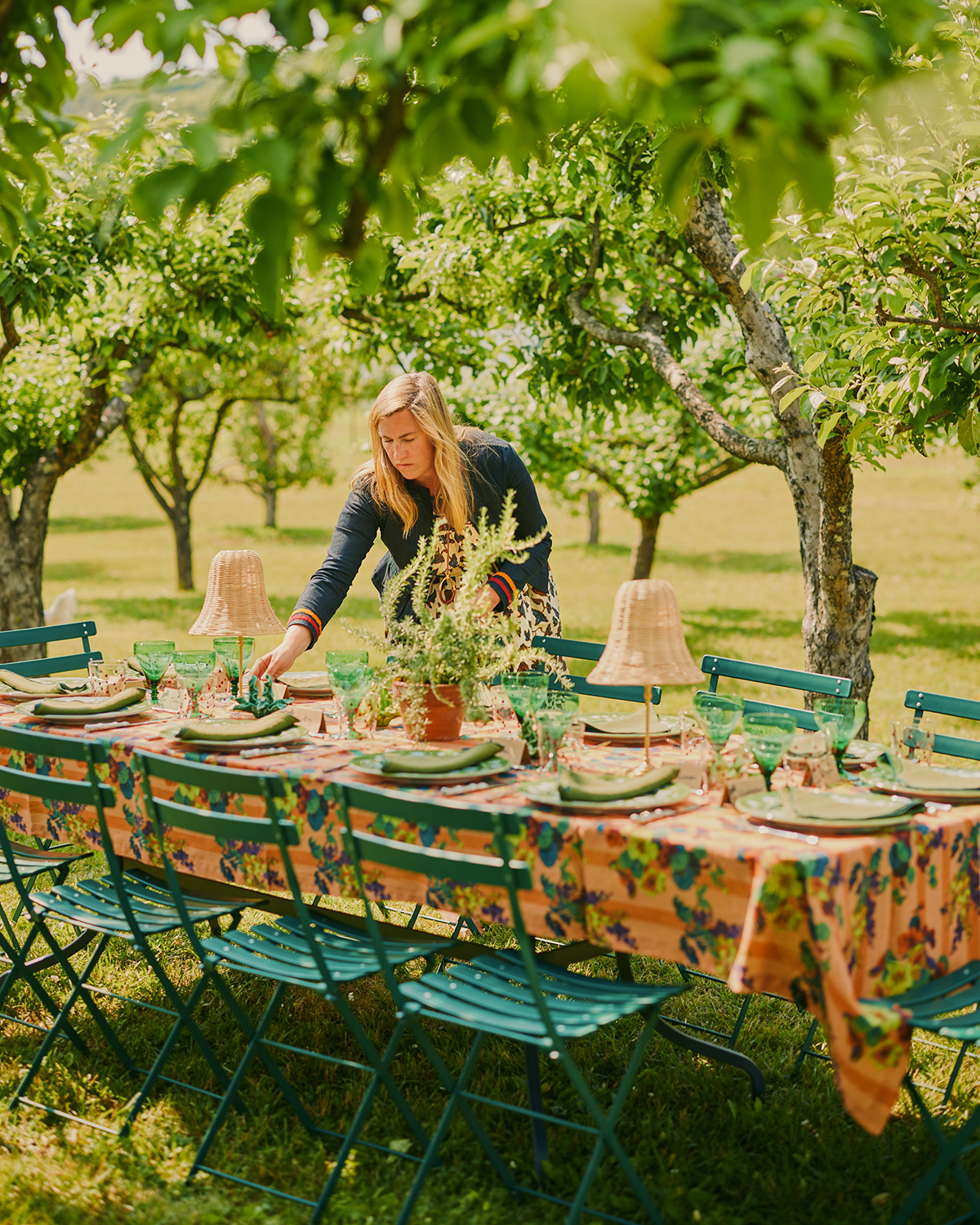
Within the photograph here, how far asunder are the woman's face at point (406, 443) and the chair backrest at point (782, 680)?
4.34 feet

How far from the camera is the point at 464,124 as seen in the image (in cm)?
211

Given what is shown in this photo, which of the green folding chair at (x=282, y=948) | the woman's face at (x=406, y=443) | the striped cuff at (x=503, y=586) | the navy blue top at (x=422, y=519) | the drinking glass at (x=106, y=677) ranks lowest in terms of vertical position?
the green folding chair at (x=282, y=948)

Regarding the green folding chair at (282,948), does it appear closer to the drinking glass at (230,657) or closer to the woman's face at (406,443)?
the drinking glass at (230,657)

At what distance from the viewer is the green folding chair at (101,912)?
3330 millimetres

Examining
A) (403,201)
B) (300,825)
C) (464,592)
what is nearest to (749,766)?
(464,592)

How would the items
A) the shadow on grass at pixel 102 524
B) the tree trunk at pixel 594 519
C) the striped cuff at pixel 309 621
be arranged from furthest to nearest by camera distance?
the shadow on grass at pixel 102 524 → the tree trunk at pixel 594 519 → the striped cuff at pixel 309 621

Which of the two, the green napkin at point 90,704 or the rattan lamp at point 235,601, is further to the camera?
the rattan lamp at point 235,601

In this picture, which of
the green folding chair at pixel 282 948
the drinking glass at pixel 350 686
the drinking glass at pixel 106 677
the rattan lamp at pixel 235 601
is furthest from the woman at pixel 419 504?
the green folding chair at pixel 282 948

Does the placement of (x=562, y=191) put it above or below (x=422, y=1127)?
above

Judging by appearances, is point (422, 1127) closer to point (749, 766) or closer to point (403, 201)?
point (749, 766)

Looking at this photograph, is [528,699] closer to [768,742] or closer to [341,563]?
[768,742]

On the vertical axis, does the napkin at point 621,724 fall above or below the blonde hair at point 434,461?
below

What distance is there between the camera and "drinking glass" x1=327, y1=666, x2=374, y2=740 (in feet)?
12.4

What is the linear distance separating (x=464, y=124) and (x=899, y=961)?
6.97ft
